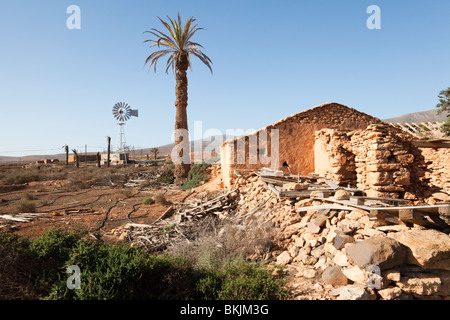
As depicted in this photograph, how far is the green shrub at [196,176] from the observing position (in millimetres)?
15211

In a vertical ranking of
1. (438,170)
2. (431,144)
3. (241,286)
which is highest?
(431,144)

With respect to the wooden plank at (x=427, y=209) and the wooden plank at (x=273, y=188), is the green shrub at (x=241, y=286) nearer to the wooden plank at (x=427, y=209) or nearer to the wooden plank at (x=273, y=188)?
the wooden plank at (x=427, y=209)

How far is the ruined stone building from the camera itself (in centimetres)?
647

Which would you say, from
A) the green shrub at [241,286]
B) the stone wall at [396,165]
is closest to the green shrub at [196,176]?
the stone wall at [396,165]

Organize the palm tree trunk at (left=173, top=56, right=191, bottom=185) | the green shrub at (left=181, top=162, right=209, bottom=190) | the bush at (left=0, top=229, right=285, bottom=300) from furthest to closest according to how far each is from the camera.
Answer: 1. the palm tree trunk at (left=173, top=56, right=191, bottom=185)
2. the green shrub at (left=181, top=162, right=209, bottom=190)
3. the bush at (left=0, top=229, right=285, bottom=300)

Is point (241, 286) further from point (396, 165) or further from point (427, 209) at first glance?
point (396, 165)

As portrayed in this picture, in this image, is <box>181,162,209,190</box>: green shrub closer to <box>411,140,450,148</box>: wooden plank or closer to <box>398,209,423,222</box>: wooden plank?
<box>411,140,450,148</box>: wooden plank

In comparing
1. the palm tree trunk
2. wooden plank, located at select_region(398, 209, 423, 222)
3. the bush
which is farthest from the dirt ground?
wooden plank, located at select_region(398, 209, 423, 222)

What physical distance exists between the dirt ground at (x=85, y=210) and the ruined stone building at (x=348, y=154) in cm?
387

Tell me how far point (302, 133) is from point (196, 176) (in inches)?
298

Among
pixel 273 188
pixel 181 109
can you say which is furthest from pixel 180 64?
pixel 273 188

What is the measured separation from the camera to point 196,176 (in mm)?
15656

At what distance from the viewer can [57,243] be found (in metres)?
4.62
